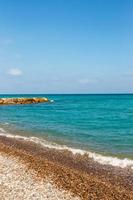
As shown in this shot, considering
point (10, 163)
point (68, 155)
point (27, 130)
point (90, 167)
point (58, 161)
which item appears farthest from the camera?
point (27, 130)

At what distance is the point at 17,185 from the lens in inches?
513

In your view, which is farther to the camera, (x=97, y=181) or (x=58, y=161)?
(x=58, y=161)

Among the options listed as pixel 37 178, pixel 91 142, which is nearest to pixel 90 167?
pixel 37 178

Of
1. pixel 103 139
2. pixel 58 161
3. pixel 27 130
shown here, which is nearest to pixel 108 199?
pixel 58 161

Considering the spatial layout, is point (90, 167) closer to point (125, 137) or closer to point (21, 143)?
point (21, 143)

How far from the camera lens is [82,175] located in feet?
51.3

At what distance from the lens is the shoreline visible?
13.1 m

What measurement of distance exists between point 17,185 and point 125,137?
18126 mm

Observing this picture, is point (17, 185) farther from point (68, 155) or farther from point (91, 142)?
point (91, 142)

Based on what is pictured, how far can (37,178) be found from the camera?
46.6 feet

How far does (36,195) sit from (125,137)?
737 inches

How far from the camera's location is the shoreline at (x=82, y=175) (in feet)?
43.0

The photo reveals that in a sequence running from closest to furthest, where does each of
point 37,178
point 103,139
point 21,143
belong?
1. point 37,178
2. point 21,143
3. point 103,139

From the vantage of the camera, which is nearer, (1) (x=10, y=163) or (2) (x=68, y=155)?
(1) (x=10, y=163)
